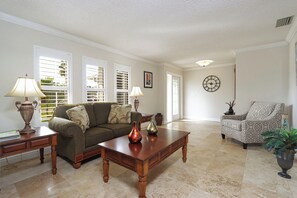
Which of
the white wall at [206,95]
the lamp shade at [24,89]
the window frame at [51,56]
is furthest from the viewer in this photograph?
the white wall at [206,95]

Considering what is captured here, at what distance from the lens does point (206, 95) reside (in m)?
6.49

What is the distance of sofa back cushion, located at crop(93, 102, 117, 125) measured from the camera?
3162 mm

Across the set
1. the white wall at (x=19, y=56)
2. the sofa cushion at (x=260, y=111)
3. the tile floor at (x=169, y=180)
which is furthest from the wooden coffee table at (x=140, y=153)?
the sofa cushion at (x=260, y=111)

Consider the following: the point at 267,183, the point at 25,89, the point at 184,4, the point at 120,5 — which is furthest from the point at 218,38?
the point at 25,89

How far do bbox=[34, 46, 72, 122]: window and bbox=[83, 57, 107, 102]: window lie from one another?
37cm

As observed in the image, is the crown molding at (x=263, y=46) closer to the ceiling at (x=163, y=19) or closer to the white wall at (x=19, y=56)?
the ceiling at (x=163, y=19)

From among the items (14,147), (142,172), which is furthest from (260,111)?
(14,147)

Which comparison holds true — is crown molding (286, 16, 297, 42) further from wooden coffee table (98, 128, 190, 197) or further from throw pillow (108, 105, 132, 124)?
throw pillow (108, 105, 132, 124)

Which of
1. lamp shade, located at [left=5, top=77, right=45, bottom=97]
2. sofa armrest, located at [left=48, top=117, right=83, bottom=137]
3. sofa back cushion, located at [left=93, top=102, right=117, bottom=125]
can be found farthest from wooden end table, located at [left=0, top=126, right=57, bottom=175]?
sofa back cushion, located at [left=93, top=102, right=117, bottom=125]

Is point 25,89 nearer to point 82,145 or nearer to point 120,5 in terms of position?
point 82,145

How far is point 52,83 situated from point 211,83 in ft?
18.8

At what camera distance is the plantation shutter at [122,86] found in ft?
13.9

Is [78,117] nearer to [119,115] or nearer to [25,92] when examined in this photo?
[25,92]

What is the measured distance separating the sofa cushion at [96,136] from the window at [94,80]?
1178 millimetres
